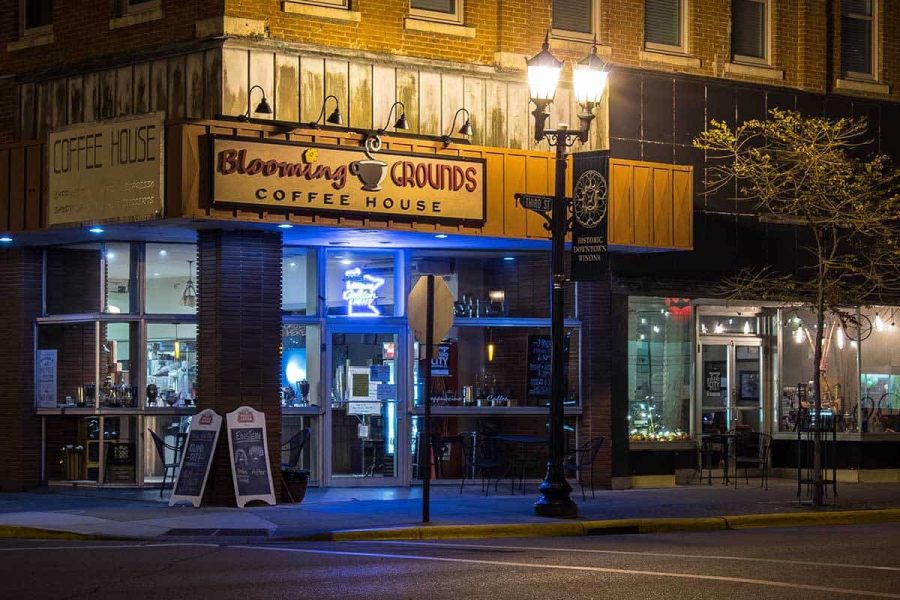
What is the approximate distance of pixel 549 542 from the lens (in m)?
15.9

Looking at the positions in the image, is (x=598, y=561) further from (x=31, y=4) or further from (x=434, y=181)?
(x=31, y=4)

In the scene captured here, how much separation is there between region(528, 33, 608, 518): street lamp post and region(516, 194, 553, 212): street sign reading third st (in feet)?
0.28

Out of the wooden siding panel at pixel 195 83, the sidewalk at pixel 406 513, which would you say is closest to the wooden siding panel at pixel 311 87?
the wooden siding panel at pixel 195 83

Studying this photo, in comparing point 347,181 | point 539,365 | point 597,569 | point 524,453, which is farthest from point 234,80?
point 597,569

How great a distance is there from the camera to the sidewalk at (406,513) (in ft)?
53.1

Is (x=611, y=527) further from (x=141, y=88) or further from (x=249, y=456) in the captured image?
(x=141, y=88)

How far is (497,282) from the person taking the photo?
22375mm

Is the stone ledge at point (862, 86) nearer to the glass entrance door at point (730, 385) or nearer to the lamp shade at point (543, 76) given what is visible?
the glass entrance door at point (730, 385)

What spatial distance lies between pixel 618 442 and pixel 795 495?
9.58ft

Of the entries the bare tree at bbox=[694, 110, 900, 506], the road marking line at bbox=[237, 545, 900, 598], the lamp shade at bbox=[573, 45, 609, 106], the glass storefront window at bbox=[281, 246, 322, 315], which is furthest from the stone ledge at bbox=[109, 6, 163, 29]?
the bare tree at bbox=[694, 110, 900, 506]

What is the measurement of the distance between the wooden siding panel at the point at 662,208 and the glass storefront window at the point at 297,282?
543 cm

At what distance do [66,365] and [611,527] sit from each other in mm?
9217

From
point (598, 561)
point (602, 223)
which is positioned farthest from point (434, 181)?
point (598, 561)

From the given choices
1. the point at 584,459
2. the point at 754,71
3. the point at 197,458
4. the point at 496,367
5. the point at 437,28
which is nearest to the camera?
the point at 197,458
